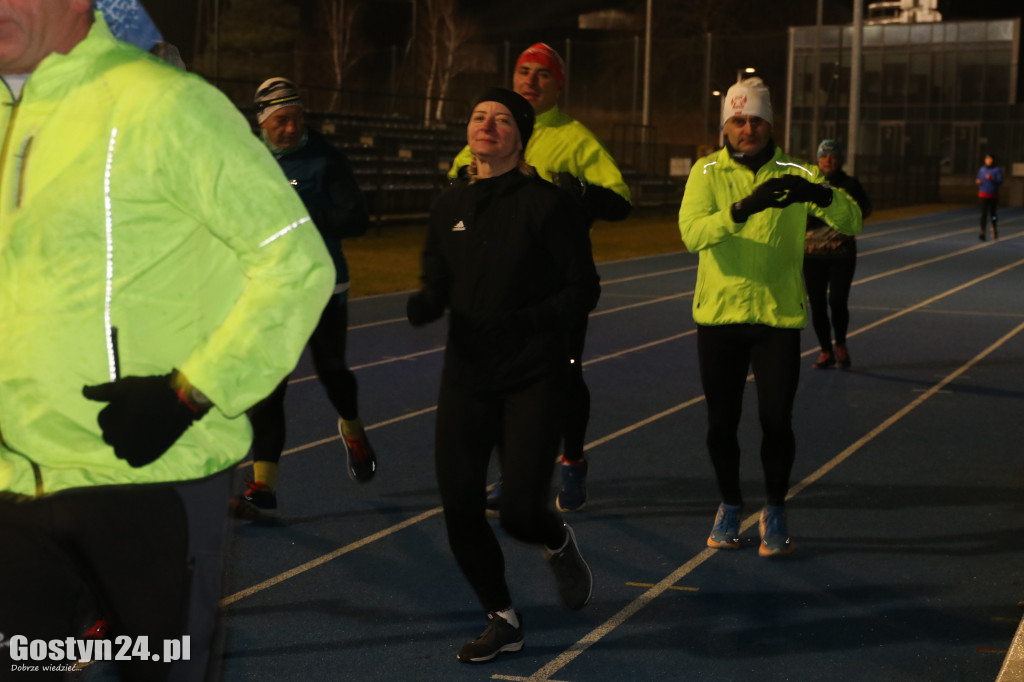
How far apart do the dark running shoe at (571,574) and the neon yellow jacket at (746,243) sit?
1.54 m

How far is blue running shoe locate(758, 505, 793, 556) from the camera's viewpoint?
628cm

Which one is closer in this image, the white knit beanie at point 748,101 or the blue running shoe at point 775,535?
the white knit beanie at point 748,101

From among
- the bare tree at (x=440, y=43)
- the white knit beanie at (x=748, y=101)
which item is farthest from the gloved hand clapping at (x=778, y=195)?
the bare tree at (x=440, y=43)

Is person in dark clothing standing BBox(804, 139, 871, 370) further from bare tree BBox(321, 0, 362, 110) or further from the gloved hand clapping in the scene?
bare tree BBox(321, 0, 362, 110)

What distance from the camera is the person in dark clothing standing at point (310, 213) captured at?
669cm

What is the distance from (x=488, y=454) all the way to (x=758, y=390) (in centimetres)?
190

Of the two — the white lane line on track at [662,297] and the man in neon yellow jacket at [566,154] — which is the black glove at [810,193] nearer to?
the man in neon yellow jacket at [566,154]

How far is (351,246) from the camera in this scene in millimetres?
24766

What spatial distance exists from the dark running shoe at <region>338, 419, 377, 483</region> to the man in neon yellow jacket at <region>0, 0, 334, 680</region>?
4.84m

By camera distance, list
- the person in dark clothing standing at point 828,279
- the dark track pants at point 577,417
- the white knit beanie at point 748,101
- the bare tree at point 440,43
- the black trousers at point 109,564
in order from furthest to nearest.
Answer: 1. the bare tree at point 440,43
2. the person in dark clothing standing at point 828,279
3. the dark track pants at point 577,417
4. the white knit beanie at point 748,101
5. the black trousers at point 109,564

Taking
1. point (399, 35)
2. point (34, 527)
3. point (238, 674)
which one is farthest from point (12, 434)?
point (399, 35)

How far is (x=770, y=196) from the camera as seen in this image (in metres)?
5.89

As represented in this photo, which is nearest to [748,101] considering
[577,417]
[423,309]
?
[577,417]

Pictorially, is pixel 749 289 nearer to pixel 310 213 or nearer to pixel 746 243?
pixel 746 243
